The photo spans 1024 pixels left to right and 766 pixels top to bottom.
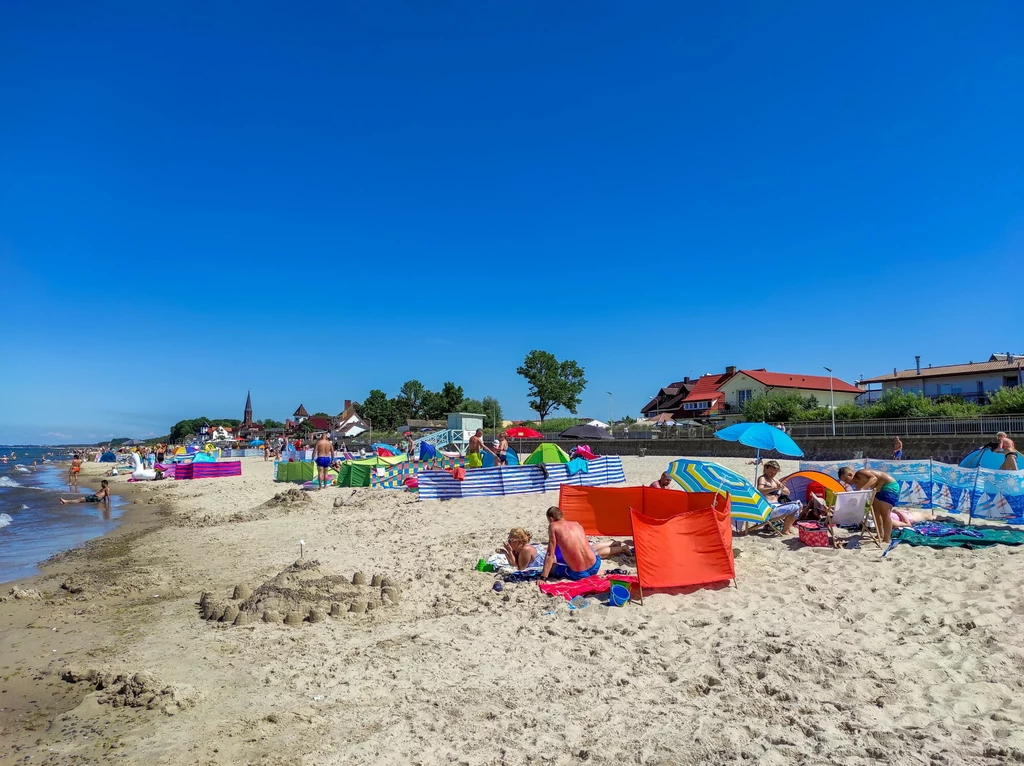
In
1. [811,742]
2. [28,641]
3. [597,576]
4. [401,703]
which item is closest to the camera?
[811,742]

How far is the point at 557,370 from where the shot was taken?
6562 cm

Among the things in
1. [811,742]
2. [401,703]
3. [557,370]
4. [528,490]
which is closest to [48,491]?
[528,490]

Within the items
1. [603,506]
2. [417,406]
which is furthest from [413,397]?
[603,506]

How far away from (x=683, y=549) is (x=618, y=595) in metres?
0.93

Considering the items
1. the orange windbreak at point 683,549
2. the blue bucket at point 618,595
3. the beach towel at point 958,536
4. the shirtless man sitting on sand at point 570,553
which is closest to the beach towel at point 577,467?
the beach towel at point 958,536

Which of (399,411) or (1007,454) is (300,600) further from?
(399,411)

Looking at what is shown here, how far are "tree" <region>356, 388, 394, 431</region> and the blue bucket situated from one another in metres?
76.1

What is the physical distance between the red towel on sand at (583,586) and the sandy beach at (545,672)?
0.21 m

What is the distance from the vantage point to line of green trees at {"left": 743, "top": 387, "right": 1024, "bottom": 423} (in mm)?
27828

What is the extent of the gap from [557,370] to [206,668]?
61259 mm

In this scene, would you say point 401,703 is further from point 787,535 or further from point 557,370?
point 557,370

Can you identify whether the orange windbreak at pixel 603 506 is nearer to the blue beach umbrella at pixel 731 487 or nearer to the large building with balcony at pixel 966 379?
the blue beach umbrella at pixel 731 487

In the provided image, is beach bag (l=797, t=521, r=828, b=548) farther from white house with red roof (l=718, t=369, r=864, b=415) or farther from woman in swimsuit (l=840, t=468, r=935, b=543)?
white house with red roof (l=718, t=369, r=864, b=415)

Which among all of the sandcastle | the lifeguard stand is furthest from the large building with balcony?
the sandcastle
